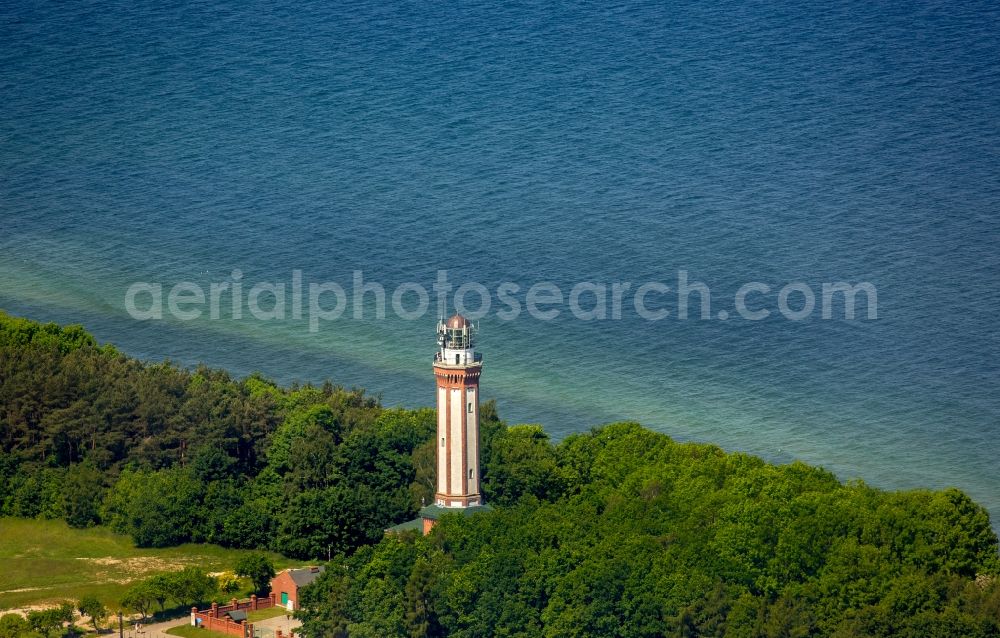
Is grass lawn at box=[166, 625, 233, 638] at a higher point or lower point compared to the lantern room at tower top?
lower

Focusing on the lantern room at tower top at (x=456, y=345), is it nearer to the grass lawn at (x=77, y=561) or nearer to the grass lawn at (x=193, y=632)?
the grass lawn at (x=77, y=561)

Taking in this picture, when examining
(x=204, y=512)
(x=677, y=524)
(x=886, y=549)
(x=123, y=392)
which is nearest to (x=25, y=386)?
(x=123, y=392)

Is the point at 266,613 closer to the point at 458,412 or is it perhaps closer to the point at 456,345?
the point at 458,412

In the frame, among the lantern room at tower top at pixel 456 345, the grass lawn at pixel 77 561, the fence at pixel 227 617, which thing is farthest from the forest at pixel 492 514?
the lantern room at tower top at pixel 456 345

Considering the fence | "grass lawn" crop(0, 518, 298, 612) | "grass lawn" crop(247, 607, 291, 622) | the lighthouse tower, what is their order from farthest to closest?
1. "grass lawn" crop(0, 518, 298, 612)
2. the lighthouse tower
3. "grass lawn" crop(247, 607, 291, 622)
4. the fence

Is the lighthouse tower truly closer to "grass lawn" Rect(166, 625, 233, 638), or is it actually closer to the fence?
the fence

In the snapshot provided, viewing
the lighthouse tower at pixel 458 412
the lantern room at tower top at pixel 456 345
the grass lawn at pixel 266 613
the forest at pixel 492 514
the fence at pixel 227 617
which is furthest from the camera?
the lighthouse tower at pixel 458 412

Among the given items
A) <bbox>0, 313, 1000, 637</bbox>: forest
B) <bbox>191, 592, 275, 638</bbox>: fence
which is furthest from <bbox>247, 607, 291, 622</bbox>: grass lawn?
<bbox>0, 313, 1000, 637</bbox>: forest
